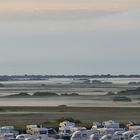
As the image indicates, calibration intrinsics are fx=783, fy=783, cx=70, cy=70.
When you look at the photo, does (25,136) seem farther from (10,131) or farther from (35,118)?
(35,118)

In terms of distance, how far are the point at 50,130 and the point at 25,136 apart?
705cm

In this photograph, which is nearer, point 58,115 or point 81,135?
point 81,135

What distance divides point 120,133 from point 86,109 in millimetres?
43097

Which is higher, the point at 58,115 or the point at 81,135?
the point at 58,115

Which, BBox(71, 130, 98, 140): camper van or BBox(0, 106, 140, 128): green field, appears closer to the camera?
BBox(71, 130, 98, 140): camper van

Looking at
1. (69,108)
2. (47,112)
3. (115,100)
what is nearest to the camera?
(47,112)

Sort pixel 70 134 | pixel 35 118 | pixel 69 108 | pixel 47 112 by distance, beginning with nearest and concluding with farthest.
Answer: pixel 70 134 < pixel 35 118 < pixel 47 112 < pixel 69 108

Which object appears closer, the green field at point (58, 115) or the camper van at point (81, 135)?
the camper van at point (81, 135)

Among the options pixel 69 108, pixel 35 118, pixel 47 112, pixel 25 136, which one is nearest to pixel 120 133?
pixel 25 136

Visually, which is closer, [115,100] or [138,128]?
[138,128]

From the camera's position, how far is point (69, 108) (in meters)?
104

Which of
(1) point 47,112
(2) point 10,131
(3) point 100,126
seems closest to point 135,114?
(1) point 47,112

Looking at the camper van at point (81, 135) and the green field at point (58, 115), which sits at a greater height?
the green field at point (58, 115)

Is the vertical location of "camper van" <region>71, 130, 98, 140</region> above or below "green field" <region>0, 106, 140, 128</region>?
below
